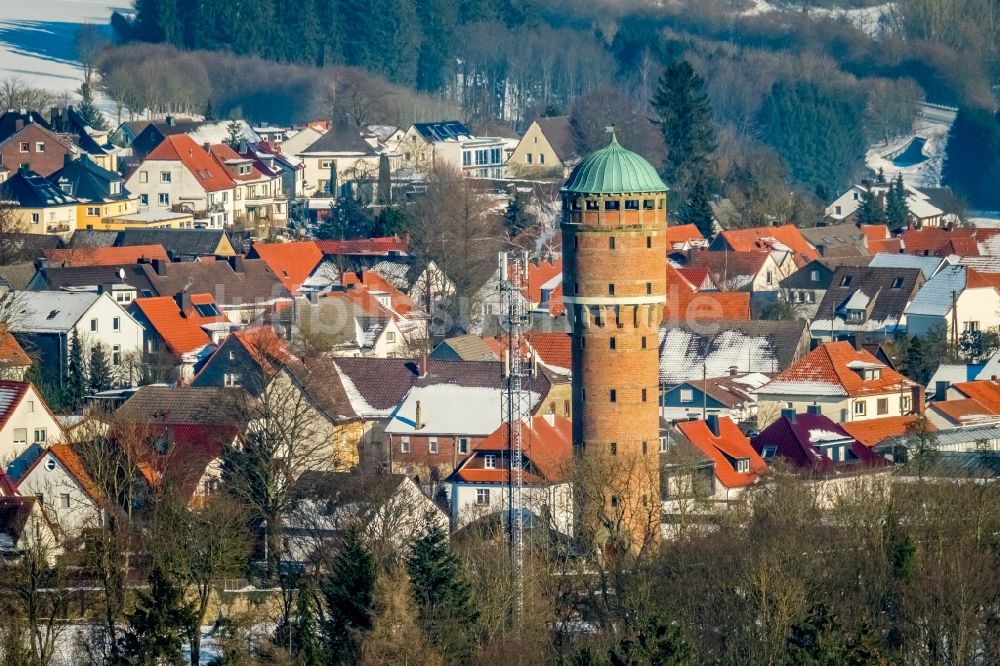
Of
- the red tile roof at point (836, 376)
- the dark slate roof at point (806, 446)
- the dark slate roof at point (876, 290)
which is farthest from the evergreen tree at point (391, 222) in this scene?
the dark slate roof at point (806, 446)

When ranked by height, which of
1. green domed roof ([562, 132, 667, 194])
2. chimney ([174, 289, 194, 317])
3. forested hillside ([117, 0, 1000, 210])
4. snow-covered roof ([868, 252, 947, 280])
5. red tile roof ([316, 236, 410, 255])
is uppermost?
forested hillside ([117, 0, 1000, 210])

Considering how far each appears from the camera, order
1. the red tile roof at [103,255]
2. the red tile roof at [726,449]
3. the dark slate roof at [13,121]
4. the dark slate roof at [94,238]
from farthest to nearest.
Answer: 1. the dark slate roof at [13,121]
2. the dark slate roof at [94,238]
3. the red tile roof at [103,255]
4. the red tile roof at [726,449]

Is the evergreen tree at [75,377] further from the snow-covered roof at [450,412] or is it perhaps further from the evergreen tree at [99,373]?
the snow-covered roof at [450,412]

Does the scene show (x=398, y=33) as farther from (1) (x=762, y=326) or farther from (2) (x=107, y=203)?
(1) (x=762, y=326)

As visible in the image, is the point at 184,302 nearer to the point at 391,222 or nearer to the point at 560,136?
the point at 391,222

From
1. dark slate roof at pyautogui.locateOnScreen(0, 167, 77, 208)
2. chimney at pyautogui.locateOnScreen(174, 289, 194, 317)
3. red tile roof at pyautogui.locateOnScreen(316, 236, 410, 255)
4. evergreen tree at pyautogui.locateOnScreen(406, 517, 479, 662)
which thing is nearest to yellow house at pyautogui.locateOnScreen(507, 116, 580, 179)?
dark slate roof at pyautogui.locateOnScreen(0, 167, 77, 208)

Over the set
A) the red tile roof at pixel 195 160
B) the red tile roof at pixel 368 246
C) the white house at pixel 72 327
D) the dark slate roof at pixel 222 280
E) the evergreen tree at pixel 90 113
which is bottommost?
the white house at pixel 72 327

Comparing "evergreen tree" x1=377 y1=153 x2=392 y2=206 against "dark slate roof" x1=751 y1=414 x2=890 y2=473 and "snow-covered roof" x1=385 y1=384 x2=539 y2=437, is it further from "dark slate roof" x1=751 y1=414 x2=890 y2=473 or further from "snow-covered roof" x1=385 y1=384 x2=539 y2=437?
"dark slate roof" x1=751 y1=414 x2=890 y2=473
